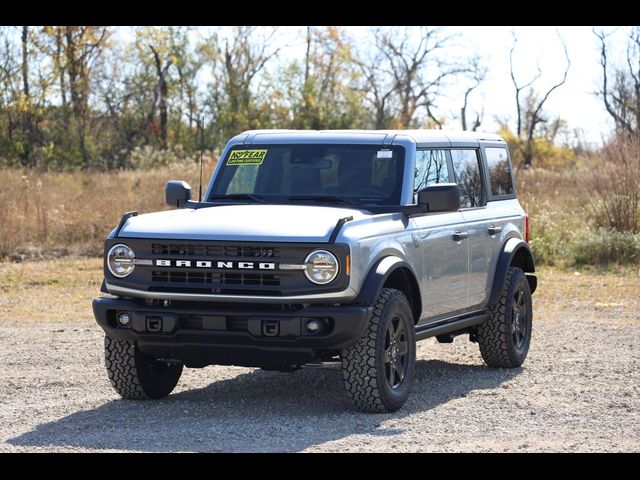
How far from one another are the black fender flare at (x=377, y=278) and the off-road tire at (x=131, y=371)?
1.70 metres

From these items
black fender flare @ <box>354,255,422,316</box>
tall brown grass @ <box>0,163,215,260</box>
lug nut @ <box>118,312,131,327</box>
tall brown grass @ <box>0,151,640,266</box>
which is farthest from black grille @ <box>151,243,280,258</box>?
tall brown grass @ <box>0,163,215,260</box>

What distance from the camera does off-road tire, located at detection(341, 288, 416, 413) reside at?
7.97 meters

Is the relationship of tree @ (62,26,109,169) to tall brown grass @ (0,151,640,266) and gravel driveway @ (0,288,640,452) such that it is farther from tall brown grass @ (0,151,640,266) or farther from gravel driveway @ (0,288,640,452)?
gravel driveway @ (0,288,640,452)

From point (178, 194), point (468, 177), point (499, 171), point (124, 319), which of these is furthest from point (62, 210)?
point (124, 319)

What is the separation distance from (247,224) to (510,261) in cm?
320

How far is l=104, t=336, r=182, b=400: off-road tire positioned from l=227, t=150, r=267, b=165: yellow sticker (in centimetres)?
175

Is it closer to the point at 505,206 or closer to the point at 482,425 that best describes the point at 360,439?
the point at 482,425

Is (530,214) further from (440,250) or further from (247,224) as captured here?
(247,224)

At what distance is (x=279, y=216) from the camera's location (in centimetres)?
823

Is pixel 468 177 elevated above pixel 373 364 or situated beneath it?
elevated above

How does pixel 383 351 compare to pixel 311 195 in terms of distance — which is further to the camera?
pixel 311 195

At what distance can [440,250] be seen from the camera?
363 inches

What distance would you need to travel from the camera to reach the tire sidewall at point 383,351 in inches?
316

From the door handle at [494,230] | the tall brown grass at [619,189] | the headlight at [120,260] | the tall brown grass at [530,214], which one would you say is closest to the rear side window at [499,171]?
the door handle at [494,230]
